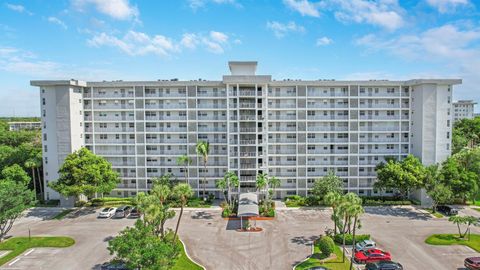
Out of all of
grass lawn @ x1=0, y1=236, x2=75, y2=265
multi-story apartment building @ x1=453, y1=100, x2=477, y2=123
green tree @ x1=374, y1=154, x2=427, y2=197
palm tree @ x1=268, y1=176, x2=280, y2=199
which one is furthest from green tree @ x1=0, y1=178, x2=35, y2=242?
multi-story apartment building @ x1=453, y1=100, x2=477, y2=123

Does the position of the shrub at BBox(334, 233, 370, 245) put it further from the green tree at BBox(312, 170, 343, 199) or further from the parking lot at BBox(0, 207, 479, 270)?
the green tree at BBox(312, 170, 343, 199)

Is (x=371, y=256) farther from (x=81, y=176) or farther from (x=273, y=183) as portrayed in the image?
(x=81, y=176)

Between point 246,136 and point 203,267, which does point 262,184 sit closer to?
point 246,136

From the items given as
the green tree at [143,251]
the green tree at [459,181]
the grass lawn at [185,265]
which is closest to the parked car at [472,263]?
the green tree at [459,181]

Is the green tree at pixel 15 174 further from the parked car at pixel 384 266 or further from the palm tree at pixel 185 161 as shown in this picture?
the parked car at pixel 384 266

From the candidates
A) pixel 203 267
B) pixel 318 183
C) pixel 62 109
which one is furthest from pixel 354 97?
pixel 62 109

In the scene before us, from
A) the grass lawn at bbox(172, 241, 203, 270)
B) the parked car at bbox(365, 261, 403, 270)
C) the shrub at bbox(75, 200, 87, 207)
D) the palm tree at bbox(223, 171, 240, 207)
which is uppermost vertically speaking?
the palm tree at bbox(223, 171, 240, 207)
